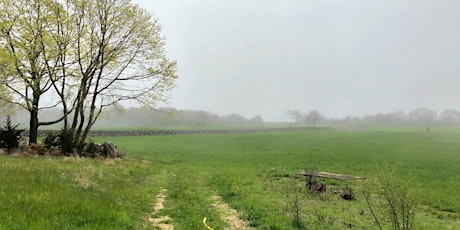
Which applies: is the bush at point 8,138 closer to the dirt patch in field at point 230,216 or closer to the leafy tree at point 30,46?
the leafy tree at point 30,46

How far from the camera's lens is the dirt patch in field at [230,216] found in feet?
34.4

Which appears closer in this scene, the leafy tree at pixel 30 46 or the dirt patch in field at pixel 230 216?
the dirt patch in field at pixel 230 216

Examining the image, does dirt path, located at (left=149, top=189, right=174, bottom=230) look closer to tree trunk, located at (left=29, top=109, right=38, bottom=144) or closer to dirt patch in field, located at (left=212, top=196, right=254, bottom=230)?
dirt patch in field, located at (left=212, top=196, right=254, bottom=230)

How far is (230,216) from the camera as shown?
11617 mm

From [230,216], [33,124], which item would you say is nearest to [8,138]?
[33,124]

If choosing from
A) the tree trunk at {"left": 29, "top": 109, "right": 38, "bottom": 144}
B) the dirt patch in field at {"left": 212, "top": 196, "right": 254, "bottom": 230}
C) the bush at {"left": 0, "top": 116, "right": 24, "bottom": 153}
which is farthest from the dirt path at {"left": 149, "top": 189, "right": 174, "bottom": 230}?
the tree trunk at {"left": 29, "top": 109, "right": 38, "bottom": 144}

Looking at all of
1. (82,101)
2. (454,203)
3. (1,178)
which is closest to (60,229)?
(1,178)

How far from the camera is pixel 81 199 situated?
978 centimetres

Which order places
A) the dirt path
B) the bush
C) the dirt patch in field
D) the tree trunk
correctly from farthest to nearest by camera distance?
the tree trunk, the bush, the dirt patch in field, the dirt path

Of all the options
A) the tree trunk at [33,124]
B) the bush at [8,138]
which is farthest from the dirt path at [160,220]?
the tree trunk at [33,124]

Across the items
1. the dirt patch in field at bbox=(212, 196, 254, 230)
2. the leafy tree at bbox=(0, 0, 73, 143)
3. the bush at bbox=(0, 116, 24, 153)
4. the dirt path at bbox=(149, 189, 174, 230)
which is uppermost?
the leafy tree at bbox=(0, 0, 73, 143)

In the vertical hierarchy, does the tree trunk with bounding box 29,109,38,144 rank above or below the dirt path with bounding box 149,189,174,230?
above

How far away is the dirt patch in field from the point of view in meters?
10.5

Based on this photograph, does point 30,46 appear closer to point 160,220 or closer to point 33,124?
point 33,124
